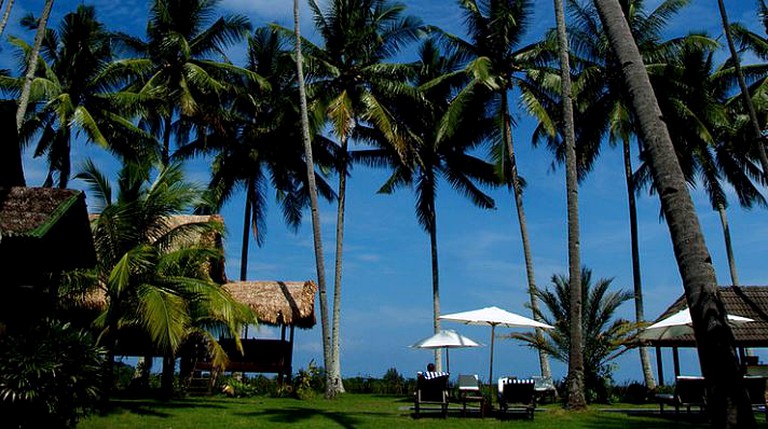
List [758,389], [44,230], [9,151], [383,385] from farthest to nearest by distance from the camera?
[383,385]
[758,389]
[9,151]
[44,230]

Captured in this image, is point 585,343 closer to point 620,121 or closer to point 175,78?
point 620,121

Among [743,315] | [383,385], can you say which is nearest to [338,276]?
[383,385]

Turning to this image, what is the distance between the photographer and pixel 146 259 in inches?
592

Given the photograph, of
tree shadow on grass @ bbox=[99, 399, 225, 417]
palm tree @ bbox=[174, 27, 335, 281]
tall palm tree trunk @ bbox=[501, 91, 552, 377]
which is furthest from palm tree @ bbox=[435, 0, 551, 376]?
tree shadow on grass @ bbox=[99, 399, 225, 417]

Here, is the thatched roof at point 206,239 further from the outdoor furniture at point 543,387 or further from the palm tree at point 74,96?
the outdoor furniture at point 543,387

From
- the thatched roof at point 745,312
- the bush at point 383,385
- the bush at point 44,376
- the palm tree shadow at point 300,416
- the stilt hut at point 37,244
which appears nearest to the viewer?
the bush at point 44,376

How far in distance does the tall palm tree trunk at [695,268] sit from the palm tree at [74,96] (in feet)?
68.1

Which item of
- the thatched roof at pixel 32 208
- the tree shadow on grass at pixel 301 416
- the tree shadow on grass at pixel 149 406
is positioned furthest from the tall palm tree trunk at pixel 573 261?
the thatched roof at pixel 32 208

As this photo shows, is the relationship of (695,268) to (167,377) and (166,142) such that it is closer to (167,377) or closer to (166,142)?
(167,377)

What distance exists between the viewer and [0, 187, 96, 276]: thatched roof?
10.5 m

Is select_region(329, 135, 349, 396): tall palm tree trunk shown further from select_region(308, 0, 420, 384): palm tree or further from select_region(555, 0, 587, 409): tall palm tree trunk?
select_region(555, 0, 587, 409): tall palm tree trunk

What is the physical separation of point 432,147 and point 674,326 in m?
14.3

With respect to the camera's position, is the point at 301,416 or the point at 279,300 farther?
the point at 279,300

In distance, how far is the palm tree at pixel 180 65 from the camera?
2789cm
